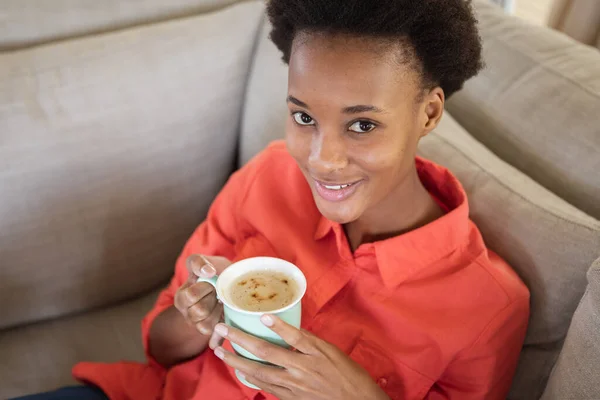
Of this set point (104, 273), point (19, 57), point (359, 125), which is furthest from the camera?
point (104, 273)

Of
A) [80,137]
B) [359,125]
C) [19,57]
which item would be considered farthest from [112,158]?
[359,125]

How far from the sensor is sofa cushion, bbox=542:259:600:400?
68cm

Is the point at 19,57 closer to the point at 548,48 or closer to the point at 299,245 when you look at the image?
the point at 299,245

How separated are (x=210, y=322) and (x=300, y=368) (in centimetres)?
16

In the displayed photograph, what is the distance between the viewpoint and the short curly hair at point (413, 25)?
726 mm

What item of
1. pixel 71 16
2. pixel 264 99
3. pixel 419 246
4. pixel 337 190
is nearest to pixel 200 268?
pixel 337 190

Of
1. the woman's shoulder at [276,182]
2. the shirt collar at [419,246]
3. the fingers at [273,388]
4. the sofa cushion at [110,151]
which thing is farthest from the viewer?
the sofa cushion at [110,151]

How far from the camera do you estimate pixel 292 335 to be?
693mm

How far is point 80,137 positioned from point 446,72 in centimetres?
74

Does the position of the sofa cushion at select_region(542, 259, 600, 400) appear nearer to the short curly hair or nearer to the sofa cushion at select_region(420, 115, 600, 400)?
the sofa cushion at select_region(420, 115, 600, 400)

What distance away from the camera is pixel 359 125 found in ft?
2.57

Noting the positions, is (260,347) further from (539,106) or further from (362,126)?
(539,106)

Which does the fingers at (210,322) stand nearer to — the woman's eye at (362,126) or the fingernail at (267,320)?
the fingernail at (267,320)

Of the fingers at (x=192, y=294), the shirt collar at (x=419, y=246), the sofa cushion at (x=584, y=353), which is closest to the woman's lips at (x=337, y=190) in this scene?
the shirt collar at (x=419, y=246)
